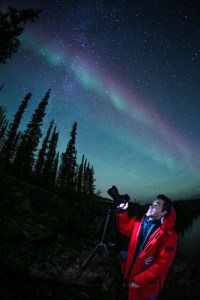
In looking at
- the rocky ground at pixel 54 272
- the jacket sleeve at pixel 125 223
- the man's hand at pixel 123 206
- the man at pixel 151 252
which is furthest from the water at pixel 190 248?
the man's hand at pixel 123 206

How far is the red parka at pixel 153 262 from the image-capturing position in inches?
155

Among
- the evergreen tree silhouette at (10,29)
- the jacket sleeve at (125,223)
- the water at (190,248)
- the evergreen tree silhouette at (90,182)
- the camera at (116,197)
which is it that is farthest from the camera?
the evergreen tree silhouette at (90,182)

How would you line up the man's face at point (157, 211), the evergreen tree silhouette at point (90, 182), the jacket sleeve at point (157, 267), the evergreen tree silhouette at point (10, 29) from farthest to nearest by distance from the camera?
1. the evergreen tree silhouette at point (90, 182)
2. the evergreen tree silhouette at point (10, 29)
3. the man's face at point (157, 211)
4. the jacket sleeve at point (157, 267)

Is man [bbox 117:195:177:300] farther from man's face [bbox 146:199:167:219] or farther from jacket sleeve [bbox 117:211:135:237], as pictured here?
jacket sleeve [bbox 117:211:135:237]

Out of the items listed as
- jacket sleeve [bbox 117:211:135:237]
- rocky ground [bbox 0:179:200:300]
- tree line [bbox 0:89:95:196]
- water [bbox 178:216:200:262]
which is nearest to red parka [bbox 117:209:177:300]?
jacket sleeve [bbox 117:211:135:237]

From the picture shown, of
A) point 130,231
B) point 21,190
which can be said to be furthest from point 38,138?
point 130,231

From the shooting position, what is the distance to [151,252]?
164 inches

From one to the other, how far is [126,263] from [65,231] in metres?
18.4

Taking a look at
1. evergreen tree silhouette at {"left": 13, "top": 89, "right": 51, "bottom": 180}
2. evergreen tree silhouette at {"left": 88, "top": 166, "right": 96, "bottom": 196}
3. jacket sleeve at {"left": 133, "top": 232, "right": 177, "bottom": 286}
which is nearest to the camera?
jacket sleeve at {"left": 133, "top": 232, "right": 177, "bottom": 286}

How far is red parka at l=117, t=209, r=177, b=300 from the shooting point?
3.93 metres

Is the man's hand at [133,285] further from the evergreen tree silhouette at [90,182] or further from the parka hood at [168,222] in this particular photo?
the evergreen tree silhouette at [90,182]

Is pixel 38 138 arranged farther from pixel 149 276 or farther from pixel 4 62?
pixel 149 276

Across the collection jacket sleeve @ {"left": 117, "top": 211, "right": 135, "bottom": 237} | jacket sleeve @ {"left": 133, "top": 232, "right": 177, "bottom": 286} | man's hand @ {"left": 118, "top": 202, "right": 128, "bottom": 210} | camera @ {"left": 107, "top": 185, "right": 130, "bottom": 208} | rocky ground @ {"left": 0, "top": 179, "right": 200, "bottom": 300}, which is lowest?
rocky ground @ {"left": 0, "top": 179, "right": 200, "bottom": 300}

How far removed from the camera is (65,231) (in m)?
21.6
